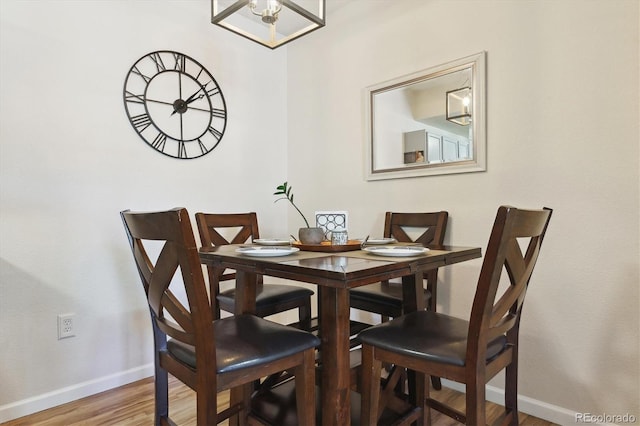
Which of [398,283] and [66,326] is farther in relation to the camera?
[398,283]

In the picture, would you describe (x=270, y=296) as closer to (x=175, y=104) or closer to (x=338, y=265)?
(x=338, y=265)

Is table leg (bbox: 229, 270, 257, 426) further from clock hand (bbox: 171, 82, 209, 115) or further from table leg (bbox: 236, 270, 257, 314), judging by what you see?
clock hand (bbox: 171, 82, 209, 115)

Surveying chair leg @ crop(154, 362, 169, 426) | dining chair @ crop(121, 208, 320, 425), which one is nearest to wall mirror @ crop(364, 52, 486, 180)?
dining chair @ crop(121, 208, 320, 425)

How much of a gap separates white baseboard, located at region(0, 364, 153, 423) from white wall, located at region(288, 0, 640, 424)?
182 cm

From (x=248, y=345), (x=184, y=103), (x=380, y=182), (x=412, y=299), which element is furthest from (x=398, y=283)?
(x=184, y=103)

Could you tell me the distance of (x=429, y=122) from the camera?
212 centimetres

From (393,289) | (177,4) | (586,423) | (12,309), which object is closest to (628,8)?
(393,289)

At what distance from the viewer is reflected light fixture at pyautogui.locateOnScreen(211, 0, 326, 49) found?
155 cm

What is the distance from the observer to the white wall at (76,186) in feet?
5.81

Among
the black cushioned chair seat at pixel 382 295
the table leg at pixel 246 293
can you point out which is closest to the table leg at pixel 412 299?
the black cushioned chair seat at pixel 382 295

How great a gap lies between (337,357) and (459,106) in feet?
5.03

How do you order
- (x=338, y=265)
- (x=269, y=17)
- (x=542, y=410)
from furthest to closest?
(x=542, y=410)
(x=269, y=17)
(x=338, y=265)

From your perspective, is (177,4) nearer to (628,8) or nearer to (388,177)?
(388,177)

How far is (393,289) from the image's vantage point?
190cm
